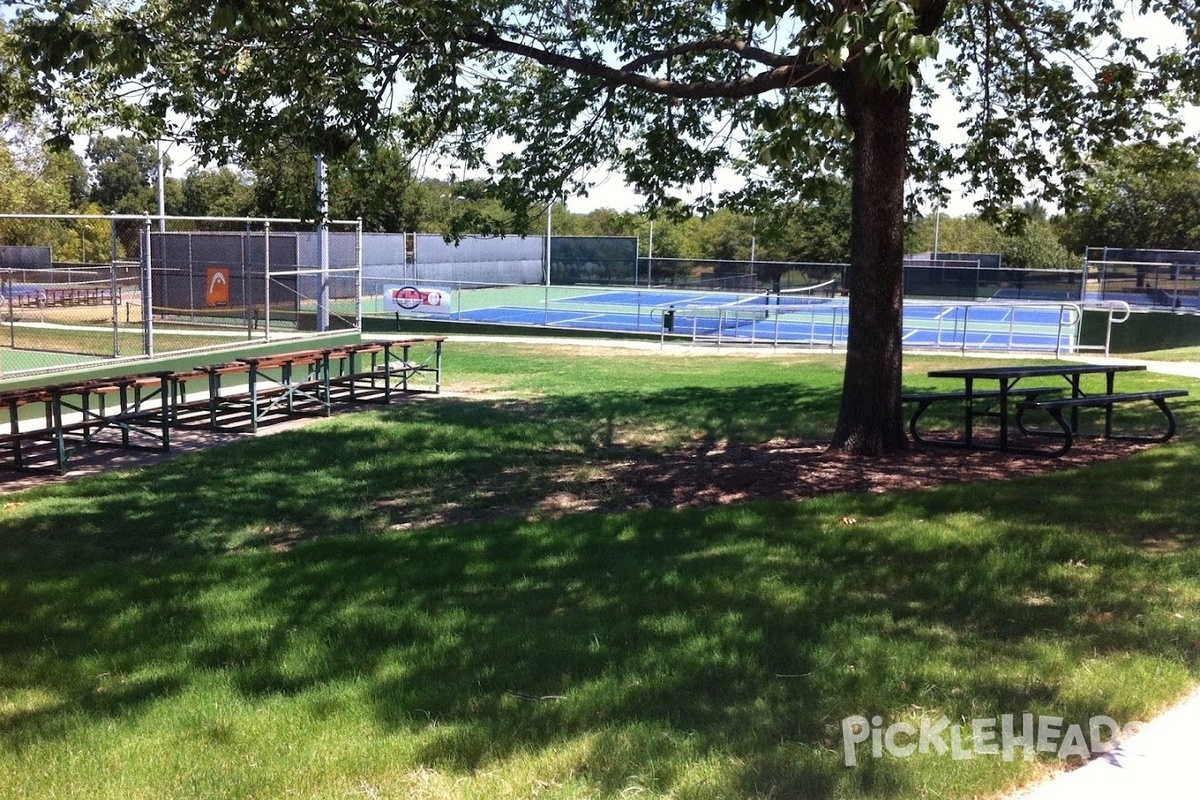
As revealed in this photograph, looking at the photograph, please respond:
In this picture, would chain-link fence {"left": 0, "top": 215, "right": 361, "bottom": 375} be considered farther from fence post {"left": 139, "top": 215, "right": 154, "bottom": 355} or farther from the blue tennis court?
the blue tennis court

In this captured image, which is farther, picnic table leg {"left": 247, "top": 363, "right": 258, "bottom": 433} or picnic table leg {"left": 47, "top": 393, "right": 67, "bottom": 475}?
picnic table leg {"left": 247, "top": 363, "right": 258, "bottom": 433}

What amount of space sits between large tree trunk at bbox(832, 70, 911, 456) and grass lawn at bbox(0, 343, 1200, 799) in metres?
1.66

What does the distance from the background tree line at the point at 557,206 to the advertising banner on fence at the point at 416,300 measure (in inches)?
119

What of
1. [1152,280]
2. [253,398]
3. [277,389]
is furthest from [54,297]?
[1152,280]

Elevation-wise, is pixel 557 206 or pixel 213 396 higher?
pixel 557 206

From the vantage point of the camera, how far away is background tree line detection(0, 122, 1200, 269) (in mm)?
13172

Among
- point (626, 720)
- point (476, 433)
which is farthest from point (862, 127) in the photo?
point (626, 720)

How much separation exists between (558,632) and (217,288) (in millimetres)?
17769

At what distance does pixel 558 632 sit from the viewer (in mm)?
5676

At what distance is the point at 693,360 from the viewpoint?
23594 mm

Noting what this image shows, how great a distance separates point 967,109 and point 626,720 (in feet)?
43.5

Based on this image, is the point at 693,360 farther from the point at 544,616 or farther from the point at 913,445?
the point at 544,616
